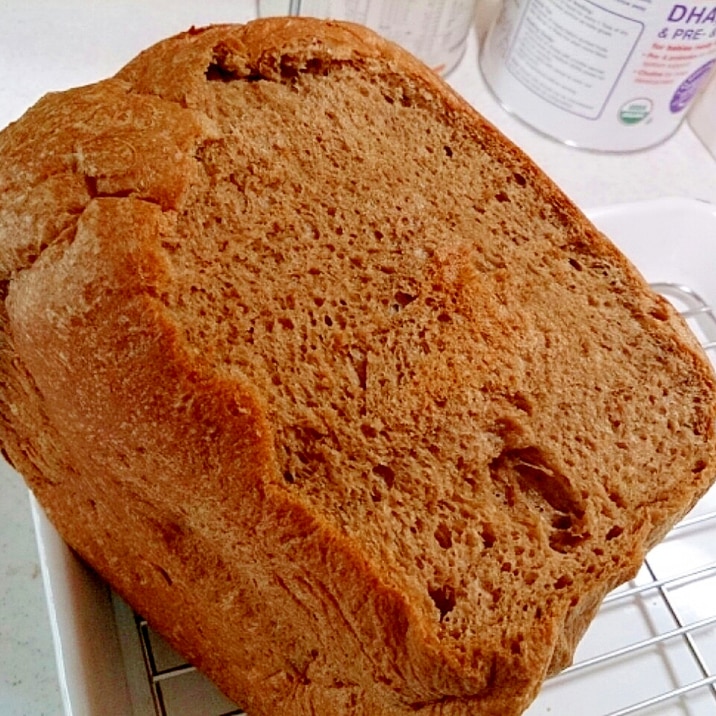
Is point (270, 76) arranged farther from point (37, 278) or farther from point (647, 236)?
point (647, 236)

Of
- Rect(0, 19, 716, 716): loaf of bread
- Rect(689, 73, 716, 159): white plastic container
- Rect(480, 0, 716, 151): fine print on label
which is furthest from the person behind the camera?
Rect(689, 73, 716, 159): white plastic container

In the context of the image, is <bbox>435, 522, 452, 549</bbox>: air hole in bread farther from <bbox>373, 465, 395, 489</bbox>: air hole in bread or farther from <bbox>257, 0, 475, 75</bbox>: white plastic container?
<bbox>257, 0, 475, 75</bbox>: white plastic container

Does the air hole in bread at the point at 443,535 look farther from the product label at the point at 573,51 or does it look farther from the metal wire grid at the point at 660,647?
the product label at the point at 573,51

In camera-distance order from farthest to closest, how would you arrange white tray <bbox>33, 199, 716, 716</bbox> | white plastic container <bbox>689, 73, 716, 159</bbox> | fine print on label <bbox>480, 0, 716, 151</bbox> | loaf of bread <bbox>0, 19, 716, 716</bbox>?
white plastic container <bbox>689, 73, 716, 159</bbox> → fine print on label <bbox>480, 0, 716, 151</bbox> → white tray <bbox>33, 199, 716, 716</bbox> → loaf of bread <bbox>0, 19, 716, 716</bbox>

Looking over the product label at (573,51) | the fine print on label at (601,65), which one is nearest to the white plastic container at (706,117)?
the fine print on label at (601,65)

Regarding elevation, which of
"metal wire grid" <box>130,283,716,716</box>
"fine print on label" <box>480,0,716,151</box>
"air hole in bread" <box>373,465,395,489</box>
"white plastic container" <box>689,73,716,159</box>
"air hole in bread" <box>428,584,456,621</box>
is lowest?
"metal wire grid" <box>130,283,716,716</box>

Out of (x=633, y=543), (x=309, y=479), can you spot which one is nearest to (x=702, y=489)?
(x=633, y=543)

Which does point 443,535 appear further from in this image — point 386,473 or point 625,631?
point 625,631

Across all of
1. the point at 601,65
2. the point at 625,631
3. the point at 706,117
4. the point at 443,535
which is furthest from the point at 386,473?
the point at 706,117

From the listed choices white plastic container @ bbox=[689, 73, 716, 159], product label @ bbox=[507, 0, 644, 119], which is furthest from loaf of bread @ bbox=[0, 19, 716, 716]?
white plastic container @ bbox=[689, 73, 716, 159]
